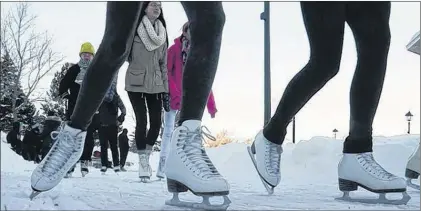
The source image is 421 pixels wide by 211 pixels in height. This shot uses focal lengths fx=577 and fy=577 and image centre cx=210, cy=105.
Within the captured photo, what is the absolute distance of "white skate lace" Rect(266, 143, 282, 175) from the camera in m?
2.89

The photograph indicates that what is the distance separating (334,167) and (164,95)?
6.46 feet

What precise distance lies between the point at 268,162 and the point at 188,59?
907 millimetres

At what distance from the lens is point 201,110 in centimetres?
217

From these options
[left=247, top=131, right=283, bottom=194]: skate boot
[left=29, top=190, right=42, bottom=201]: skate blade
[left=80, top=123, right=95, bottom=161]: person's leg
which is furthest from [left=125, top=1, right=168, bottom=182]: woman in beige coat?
[left=29, top=190, right=42, bottom=201]: skate blade

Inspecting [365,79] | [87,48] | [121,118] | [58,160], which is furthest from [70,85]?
[365,79]

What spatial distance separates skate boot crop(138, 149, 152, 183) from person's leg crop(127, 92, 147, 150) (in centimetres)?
7

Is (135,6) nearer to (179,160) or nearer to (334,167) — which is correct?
(179,160)

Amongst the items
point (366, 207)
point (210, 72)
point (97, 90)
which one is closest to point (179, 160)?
point (210, 72)

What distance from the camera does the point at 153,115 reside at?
5.02 metres

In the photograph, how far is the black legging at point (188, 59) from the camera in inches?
84.8

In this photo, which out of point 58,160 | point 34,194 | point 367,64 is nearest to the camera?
point 34,194

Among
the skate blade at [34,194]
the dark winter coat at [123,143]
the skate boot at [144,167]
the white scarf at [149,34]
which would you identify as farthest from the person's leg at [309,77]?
the dark winter coat at [123,143]

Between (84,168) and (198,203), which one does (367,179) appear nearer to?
(198,203)

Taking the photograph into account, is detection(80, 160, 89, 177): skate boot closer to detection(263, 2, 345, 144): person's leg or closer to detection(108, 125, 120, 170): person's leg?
detection(108, 125, 120, 170): person's leg
